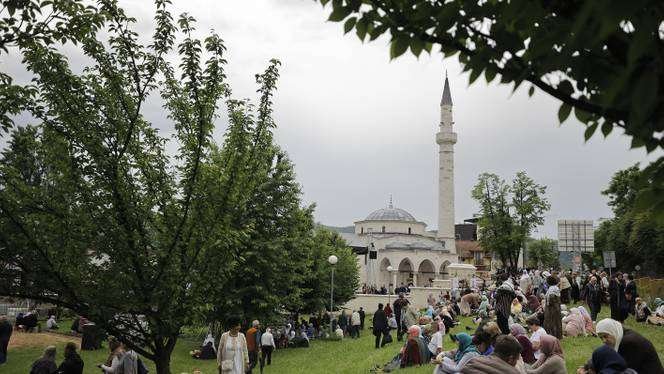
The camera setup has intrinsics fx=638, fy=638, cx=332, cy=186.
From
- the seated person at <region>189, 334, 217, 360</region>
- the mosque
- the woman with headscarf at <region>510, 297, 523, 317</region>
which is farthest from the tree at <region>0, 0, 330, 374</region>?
the mosque

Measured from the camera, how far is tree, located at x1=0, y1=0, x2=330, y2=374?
8.20 metres

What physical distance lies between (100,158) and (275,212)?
24293 millimetres

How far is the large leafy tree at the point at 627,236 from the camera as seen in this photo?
47.7 metres

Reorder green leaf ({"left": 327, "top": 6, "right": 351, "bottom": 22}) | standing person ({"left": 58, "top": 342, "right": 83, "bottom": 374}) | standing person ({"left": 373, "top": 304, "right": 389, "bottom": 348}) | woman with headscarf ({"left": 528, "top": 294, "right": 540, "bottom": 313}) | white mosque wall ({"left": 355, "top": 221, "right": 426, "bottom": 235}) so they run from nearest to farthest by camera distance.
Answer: green leaf ({"left": 327, "top": 6, "right": 351, "bottom": 22}), standing person ({"left": 58, "top": 342, "right": 83, "bottom": 374}), woman with headscarf ({"left": 528, "top": 294, "right": 540, "bottom": 313}), standing person ({"left": 373, "top": 304, "right": 389, "bottom": 348}), white mosque wall ({"left": 355, "top": 221, "right": 426, "bottom": 235})

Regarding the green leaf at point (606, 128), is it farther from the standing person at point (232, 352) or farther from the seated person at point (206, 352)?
the seated person at point (206, 352)

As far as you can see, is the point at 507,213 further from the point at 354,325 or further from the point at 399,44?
the point at 399,44

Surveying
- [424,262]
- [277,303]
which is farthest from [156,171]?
[424,262]

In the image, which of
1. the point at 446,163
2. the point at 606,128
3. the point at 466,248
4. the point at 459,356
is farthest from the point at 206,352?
the point at 466,248

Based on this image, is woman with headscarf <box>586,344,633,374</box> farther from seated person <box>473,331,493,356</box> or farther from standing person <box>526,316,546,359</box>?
standing person <box>526,316,546,359</box>

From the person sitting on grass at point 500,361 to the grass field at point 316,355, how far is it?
7.88 m

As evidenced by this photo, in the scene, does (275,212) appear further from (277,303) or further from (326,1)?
(326,1)

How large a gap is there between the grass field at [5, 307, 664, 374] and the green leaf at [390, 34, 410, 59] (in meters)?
11.6

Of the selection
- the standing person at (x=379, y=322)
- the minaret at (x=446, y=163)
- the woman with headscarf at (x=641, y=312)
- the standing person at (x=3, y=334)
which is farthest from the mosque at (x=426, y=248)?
the standing person at (x=3, y=334)

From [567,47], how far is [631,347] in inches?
231
